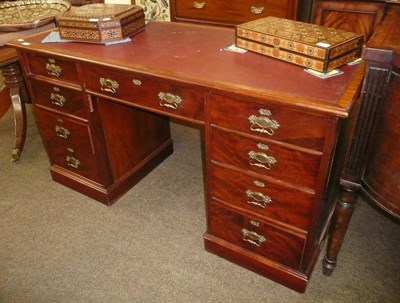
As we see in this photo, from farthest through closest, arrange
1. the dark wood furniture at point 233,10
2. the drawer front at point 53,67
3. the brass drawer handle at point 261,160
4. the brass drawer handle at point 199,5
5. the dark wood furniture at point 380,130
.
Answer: the brass drawer handle at point 199,5 < the dark wood furniture at point 233,10 < the drawer front at point 53,67 < the brass drawer handle at point 261,160 < the dark wood furniture at point 380,130

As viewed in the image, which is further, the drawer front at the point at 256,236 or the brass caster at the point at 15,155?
the brass caster at the point at 15,155

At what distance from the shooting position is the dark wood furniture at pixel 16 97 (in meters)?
2.13

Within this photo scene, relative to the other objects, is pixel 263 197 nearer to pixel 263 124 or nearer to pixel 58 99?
pixel 263 124

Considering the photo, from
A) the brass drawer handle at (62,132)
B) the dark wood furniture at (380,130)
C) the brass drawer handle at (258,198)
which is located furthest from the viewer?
the brass drawer handle at (62,132)

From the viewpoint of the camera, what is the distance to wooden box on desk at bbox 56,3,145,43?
152cm

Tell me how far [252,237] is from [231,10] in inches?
A: 55.6

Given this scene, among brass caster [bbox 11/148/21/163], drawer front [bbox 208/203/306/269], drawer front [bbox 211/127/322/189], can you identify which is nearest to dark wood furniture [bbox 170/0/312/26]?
drawer front [bbox 211/127/322/189]

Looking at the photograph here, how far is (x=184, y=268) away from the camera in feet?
5.16

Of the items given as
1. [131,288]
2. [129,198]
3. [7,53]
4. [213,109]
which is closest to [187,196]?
[129,198]

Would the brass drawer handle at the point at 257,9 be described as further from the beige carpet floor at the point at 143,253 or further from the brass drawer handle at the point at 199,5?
the beige carpet floor at the point at 143,253

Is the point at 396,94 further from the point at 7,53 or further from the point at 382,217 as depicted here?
the point at 7,53

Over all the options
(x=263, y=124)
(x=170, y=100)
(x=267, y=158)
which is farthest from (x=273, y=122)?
(x=170, y=100)

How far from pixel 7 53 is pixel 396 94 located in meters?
2.02

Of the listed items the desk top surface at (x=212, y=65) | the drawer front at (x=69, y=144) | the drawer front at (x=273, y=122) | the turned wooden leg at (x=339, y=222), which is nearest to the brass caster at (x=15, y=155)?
the drawer front at (x=69, y=144)
